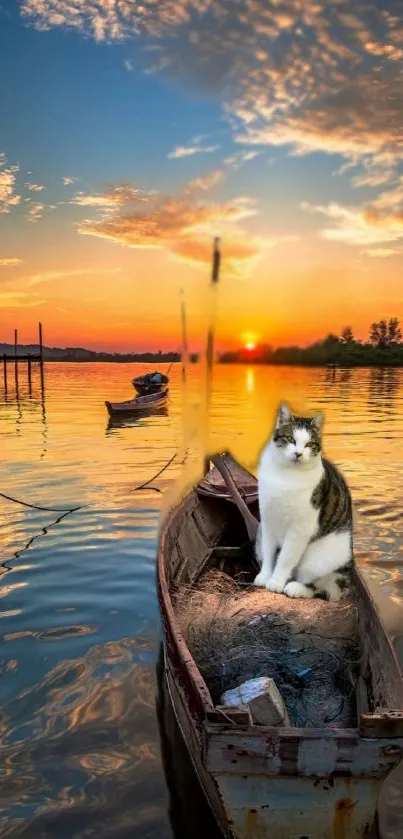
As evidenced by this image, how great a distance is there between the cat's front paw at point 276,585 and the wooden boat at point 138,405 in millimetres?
22647

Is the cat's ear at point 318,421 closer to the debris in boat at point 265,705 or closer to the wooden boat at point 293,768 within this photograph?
the wooden boat at point 293,768

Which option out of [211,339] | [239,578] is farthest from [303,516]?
[211,339]

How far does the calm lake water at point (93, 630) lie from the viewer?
177 inches

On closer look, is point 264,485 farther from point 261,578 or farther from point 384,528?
point 384,528

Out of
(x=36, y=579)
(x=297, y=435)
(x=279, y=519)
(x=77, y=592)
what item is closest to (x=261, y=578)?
(x=279, y=519)

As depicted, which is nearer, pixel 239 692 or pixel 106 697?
pixel 239 692

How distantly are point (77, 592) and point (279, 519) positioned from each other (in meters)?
3.40

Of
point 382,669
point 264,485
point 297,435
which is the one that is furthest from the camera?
point 264,485

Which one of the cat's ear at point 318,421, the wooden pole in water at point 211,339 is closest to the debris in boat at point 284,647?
the cat's ear at point 318,421

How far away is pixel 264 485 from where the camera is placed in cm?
571

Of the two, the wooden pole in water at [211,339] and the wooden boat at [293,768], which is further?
the wooden pole in water at [211,339]

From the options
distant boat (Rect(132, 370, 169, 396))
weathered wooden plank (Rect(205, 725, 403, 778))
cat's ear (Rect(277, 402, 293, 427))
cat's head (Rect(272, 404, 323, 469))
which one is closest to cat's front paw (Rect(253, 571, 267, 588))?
cat's head (Rect(272, 404, 323, 469))

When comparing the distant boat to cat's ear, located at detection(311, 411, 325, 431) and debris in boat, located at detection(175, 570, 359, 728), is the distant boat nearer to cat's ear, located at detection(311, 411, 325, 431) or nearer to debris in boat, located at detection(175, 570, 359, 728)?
cat's ear, located at detection(311, 411, 325, 431)

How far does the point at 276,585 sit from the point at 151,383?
32.3m
